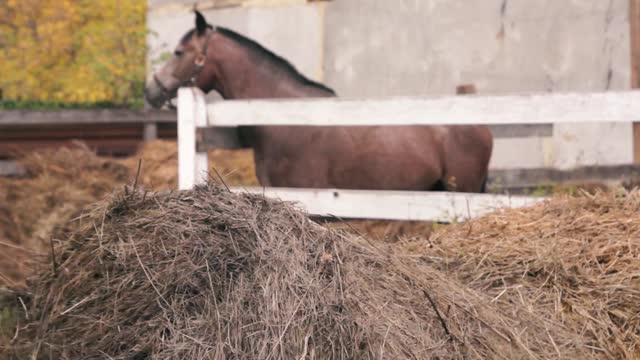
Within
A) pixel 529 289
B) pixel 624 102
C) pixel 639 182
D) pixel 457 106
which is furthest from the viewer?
pixel 639 182

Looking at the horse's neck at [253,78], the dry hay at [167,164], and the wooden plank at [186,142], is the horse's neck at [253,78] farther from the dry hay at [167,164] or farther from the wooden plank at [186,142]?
the wooden plank at [186,142]

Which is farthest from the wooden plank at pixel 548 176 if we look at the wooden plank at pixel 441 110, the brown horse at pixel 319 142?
the wooden plank at pixel 441 110

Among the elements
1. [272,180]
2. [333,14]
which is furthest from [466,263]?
[333,14]

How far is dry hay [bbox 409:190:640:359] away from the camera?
3.20 metres

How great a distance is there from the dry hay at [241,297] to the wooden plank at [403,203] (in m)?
1.42

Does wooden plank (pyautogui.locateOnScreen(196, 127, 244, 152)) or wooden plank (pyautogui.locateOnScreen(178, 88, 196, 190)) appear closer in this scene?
wooden plank (pyautogui.locateOnScreen(178, 88, 196, 190))

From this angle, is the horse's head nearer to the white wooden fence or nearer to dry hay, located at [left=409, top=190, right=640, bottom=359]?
the white wooden fence

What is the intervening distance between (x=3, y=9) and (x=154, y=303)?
18.4 metres

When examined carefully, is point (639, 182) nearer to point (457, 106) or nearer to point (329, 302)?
point (457, 106)

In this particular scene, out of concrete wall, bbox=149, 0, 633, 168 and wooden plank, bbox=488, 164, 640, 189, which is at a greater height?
concrete wall, bbox=149, 0, 633, 168

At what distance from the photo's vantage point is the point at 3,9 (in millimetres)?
19031

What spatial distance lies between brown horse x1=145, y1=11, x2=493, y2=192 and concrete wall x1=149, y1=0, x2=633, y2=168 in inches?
172

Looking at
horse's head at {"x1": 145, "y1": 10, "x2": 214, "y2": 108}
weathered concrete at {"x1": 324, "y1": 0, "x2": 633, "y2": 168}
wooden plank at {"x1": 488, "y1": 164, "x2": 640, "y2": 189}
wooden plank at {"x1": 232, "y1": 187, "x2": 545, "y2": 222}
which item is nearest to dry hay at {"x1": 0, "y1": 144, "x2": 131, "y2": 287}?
horse's head at {"x1": 145, "y1": 10, "x2": 214, "y2": 108}

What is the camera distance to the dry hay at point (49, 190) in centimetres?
643
